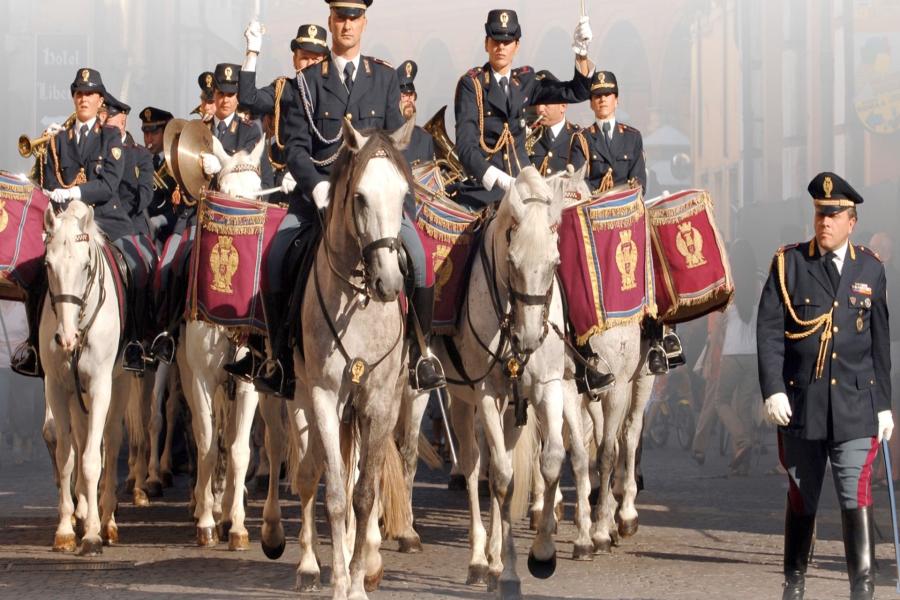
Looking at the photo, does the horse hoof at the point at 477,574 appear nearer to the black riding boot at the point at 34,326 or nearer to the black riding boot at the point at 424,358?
the black riding boot at the point at 424,358

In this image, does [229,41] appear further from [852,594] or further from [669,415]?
[852,594]

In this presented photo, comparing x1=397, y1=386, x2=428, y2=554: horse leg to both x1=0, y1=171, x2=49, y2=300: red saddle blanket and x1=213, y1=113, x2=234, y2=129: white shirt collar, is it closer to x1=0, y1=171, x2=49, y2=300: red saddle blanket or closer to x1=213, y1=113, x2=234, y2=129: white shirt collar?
x1=0, y1=171, x2=49, y2=300: red saddle blanket

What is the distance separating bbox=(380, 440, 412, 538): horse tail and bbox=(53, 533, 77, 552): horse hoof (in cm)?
222

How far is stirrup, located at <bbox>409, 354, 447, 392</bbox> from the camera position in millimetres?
9547

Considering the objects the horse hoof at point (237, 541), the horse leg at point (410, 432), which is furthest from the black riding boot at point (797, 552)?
the horse hoof at point (237, 541)

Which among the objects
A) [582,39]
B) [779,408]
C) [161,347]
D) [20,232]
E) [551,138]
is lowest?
[779,408]

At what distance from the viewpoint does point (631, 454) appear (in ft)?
41.0

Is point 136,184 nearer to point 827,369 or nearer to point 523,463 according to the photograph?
point 523,463

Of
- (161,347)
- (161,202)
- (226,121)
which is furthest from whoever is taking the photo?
(161,202)

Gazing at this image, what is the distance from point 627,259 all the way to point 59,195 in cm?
449

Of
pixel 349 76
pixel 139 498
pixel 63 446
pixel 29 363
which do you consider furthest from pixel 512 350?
pixel 139 498

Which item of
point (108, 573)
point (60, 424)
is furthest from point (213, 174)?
point (108, 573)

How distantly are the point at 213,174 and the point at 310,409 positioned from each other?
143 inches

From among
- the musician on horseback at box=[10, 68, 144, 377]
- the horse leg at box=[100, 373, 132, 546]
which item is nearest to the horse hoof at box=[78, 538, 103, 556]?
the horse leg at box=[100, 373, 132, 546]
